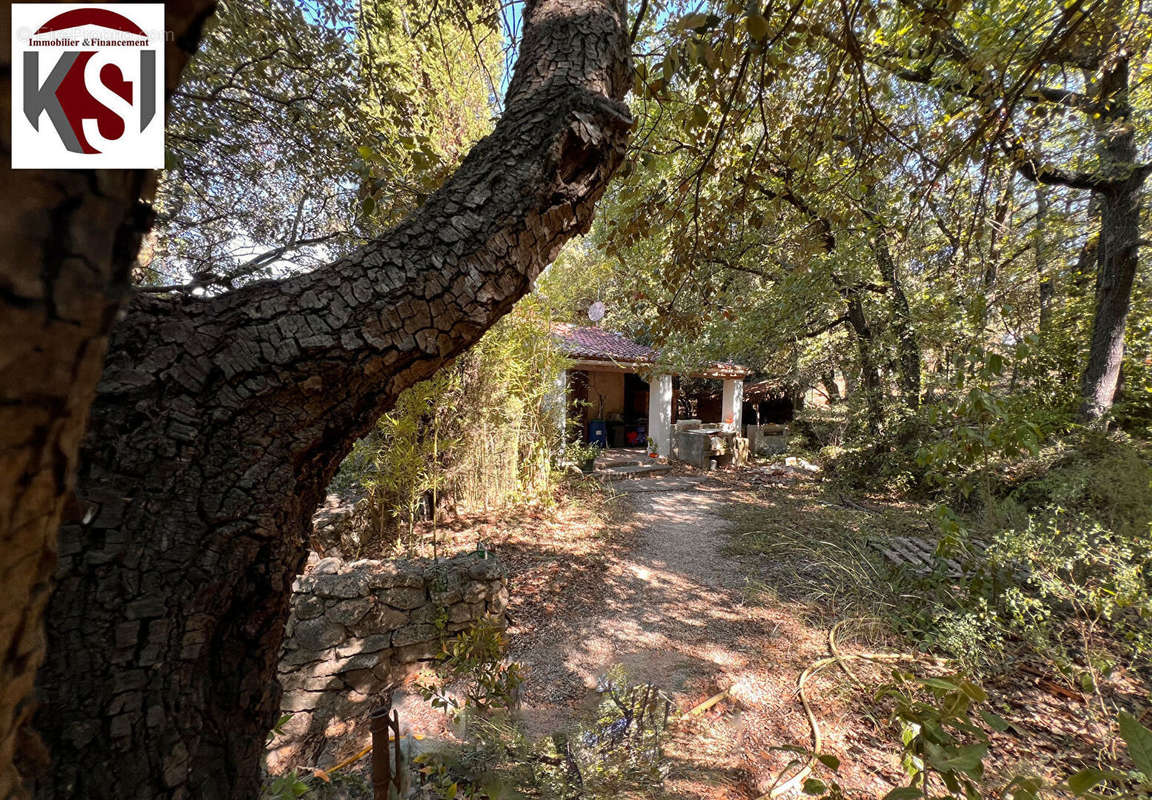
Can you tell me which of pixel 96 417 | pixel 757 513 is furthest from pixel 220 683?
pixel 757 513

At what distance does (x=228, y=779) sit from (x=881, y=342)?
8.25m

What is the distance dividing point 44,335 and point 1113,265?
8295 millimetres

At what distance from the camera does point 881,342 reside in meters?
6.66

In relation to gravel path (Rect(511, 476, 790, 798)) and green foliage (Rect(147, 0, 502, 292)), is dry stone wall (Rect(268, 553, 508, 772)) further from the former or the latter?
green foliage (Rect(147, 0, 502, 292))

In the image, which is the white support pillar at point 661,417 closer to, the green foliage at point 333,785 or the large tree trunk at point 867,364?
the large tree trunk at point 867,364

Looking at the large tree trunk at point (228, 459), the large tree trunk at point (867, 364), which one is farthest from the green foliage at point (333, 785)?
the large tree trunk at point (867, 364)

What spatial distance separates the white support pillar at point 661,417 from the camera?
10023 millimetres

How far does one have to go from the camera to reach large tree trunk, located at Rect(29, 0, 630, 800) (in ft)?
2.00

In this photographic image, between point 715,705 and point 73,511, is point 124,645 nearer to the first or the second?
point 73,511

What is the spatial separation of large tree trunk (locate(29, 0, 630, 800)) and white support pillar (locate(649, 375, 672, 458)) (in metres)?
9.29

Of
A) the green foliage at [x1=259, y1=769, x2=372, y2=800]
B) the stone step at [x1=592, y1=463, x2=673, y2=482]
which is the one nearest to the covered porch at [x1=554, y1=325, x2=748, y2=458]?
the stone step at [x1=592, y1=463, x2=673, y2=482]

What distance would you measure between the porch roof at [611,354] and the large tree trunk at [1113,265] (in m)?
5.33

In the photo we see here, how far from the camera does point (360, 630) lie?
9.07 feet

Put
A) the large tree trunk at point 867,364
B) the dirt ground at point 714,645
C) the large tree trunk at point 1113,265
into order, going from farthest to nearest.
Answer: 1. the large tree trunk at point 867,364
2. the large tree trunk at point 1113,265
3. the dirt ground at point 714,645
